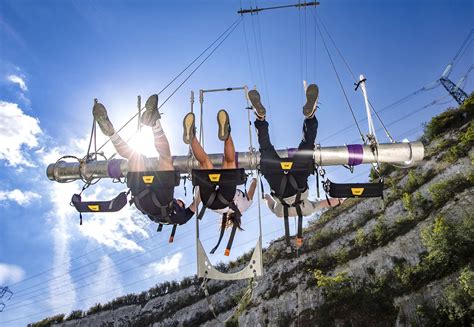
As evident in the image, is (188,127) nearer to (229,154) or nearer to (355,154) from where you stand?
(229,154)

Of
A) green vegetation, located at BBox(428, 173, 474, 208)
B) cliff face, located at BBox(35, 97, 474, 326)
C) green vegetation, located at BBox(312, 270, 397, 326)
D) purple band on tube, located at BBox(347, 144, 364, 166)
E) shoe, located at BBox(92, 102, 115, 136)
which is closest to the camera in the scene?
shoe, located at BBox(92, 102, 115, 136)

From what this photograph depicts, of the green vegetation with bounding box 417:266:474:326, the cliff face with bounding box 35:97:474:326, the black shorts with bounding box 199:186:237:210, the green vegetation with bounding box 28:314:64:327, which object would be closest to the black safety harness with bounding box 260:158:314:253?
the black shorts with bounding box 199:186:237:210

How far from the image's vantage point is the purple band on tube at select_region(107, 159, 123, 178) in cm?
590

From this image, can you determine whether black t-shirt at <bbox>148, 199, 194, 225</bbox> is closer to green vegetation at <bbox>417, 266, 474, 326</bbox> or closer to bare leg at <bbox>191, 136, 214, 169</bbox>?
bare leg at <bbox>191, 136, 214, 169</bbox>

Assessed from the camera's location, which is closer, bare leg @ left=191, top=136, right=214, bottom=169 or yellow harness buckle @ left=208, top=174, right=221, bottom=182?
yellow harness buckle @ left=208, top=174, right=221, bottom=182

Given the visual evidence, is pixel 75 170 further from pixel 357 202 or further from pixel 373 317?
pixel 357 202

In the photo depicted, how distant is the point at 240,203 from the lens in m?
6.13

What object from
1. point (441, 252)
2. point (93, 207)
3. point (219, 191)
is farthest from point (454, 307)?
point (93, 207)

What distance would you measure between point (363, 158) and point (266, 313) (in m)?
18.6

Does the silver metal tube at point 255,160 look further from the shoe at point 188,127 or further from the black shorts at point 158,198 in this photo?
the shoe at point 188,127

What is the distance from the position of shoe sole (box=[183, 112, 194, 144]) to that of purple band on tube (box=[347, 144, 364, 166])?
9.23ft

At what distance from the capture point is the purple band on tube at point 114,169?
232 inches

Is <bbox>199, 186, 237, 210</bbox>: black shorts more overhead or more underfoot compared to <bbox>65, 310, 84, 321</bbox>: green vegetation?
more underfoot

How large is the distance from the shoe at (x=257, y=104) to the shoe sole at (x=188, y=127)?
101 cm
